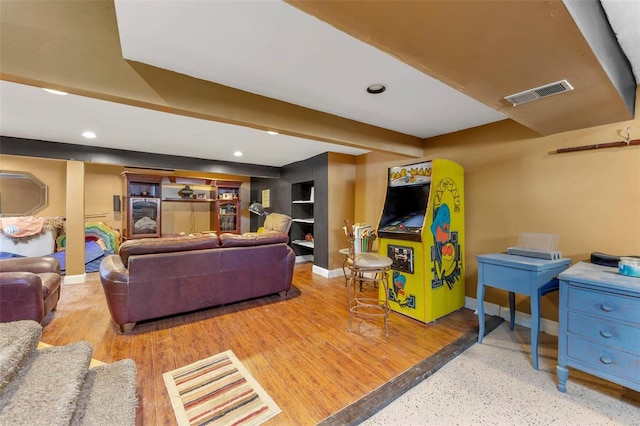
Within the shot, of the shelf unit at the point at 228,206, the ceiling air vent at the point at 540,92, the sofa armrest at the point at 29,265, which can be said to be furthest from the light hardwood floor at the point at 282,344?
the shelf unit at the point at 228,206

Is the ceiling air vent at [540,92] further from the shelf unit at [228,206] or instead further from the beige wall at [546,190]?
the shelf unit at [228,206]

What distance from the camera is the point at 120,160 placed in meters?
4.12

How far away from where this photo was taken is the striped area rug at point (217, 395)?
4.92ft

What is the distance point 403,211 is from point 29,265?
4614 mm

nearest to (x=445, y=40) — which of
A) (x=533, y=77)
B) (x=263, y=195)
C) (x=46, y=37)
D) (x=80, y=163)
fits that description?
(x=533, y=77)

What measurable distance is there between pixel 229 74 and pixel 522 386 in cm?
313

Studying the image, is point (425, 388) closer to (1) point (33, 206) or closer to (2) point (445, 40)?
(2) point (445, 40)

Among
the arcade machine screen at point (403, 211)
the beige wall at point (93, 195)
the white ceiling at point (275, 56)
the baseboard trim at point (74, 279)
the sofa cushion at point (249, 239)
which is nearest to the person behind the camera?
the white ceiling at point (275, 56)

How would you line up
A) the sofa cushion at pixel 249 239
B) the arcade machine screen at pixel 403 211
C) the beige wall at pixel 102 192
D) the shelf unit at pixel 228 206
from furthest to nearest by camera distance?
the shelf unit at pixel 228 206
the beige wall at pixel 102 192
the sofa cushion at pixel 249 239
the arcade machine screen at pixel 403 211

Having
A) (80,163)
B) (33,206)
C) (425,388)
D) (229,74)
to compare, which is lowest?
(425,388)

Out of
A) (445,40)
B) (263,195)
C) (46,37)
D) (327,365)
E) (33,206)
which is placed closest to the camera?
(445,40)

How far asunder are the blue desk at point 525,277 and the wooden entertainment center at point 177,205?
579 centimetres

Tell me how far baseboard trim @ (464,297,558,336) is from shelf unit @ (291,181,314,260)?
10.4ft

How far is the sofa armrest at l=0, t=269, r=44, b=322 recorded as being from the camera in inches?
85.6
